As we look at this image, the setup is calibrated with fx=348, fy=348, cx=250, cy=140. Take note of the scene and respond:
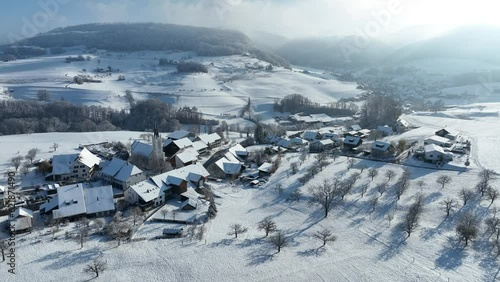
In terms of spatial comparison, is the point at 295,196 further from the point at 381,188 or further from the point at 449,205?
the point at 449,205

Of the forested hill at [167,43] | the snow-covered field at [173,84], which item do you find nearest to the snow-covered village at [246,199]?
the snow-covered field at [173,84]

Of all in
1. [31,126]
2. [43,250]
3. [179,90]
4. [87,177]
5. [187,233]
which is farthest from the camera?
[179,90]

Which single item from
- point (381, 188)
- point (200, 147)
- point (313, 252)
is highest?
point (381, 188)

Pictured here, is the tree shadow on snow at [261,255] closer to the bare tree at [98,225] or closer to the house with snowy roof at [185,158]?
the bare tree at [98,225]

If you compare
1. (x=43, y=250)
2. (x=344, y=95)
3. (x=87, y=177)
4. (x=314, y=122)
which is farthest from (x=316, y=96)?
(x=43, y=250)

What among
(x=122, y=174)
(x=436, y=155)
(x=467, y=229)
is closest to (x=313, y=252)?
(x=467, y=229)

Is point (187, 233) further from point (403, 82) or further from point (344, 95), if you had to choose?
point (403, 82)
